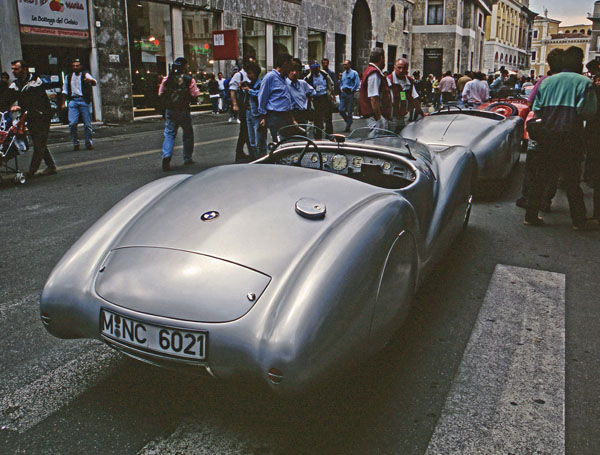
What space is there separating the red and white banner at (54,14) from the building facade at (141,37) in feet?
0.08

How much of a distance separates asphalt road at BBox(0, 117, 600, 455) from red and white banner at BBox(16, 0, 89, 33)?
486 inches

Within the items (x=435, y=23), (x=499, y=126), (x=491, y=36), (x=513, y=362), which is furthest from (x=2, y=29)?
(x=491, y=36)

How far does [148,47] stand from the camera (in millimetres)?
18922

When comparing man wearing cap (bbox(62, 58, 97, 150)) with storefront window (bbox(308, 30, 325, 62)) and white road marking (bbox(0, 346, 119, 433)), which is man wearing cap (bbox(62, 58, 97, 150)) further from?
storefront window (bbox(308, 30, 325, 62))

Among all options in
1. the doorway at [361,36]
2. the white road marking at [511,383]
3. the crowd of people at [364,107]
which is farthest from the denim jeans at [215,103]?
the white road marking at [511,383]

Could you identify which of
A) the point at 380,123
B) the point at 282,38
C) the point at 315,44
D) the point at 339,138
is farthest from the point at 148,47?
the point at 339,138

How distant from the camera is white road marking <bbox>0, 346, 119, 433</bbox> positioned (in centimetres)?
240

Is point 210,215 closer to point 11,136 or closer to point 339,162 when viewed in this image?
point 339,162

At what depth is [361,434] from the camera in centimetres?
230

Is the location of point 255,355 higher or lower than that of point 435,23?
lower

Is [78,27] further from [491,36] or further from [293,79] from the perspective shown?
[491,36]

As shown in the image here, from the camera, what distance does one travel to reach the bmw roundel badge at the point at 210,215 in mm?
2547

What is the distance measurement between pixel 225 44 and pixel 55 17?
7592 millimetres

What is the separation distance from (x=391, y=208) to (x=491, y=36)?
78.7 metres
